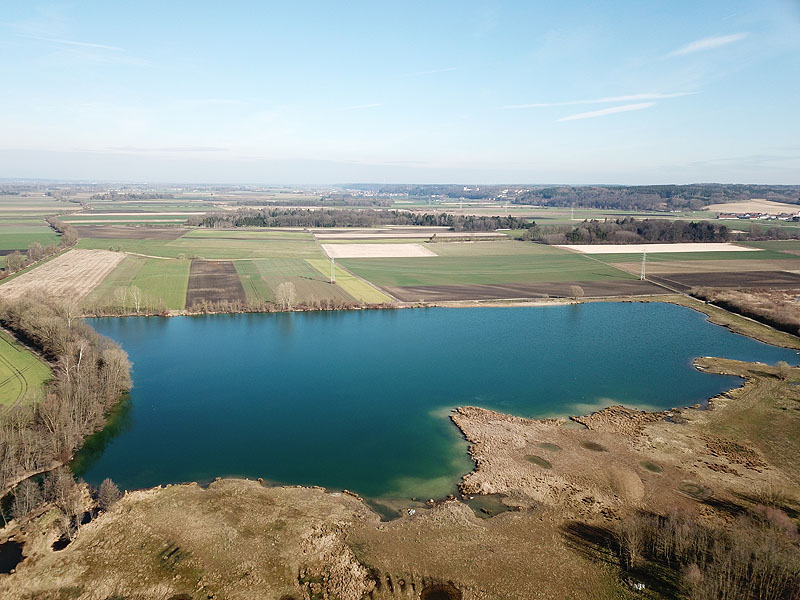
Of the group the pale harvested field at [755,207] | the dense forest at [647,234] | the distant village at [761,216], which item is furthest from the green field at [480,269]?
the pale harvested field at [755,207]

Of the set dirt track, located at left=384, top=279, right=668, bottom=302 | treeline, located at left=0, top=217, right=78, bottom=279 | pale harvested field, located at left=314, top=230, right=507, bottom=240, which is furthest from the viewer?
pale harvested field, located at left=314, top=230, right=507, bottom=240

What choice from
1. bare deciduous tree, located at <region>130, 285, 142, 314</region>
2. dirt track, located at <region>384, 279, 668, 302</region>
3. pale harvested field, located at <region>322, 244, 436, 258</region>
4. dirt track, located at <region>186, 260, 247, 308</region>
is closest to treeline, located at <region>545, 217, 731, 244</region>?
pale harvested field, located at <region>322, 244, 436, 258</region>

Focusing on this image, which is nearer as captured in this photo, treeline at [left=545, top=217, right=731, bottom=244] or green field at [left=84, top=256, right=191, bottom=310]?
green field at [left=84, top=256, right=191, bottom=310]

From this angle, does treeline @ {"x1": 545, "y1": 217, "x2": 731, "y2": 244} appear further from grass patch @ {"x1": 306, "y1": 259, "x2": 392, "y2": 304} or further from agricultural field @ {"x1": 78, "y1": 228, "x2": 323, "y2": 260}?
agricultural field @ {"x1": 78, "y1": 228, "x2": 323, "y2": 260}

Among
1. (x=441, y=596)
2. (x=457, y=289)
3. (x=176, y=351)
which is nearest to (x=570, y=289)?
(x=457, y=289)

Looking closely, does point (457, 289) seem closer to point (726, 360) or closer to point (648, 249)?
point (726, 360)

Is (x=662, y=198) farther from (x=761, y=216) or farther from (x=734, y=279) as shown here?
(x=734, y=279)

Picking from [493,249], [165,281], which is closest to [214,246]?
[165,281]
